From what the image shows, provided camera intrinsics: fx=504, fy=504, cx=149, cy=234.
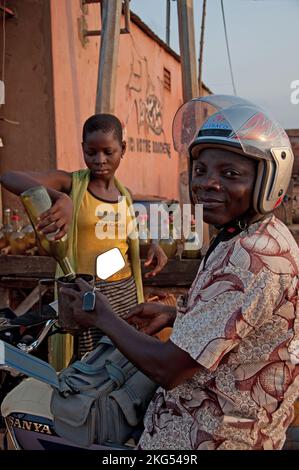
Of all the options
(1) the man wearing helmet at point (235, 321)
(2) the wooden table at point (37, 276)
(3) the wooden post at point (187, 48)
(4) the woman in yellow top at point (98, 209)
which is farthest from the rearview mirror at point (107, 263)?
(3) the wooden post at point (187, 48)

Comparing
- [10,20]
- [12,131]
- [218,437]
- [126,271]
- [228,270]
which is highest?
[10,20]

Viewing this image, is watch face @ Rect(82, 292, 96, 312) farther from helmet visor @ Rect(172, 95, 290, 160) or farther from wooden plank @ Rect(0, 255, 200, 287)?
wooden plank @ Rect(0, 255, 200, 287)

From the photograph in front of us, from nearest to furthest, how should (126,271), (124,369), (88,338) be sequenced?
(124,369)
(88,338)
(126,271)

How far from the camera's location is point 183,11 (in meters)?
5.71

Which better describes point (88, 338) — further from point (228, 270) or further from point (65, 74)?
point (65, 74)

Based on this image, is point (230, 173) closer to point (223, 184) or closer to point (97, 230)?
point (223, 184)

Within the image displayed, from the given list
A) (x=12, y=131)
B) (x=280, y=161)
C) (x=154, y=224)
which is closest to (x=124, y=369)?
(x=280, y=161)

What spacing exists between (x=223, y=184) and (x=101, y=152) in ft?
4.69

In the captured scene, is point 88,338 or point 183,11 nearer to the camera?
point 88,338

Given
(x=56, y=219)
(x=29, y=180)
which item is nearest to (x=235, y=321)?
(x=56, y=219)

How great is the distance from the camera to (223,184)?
4.41 feet

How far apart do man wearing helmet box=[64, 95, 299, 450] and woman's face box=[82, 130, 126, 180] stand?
1.30 meters

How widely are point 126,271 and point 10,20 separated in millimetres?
3625

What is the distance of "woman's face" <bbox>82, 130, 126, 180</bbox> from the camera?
2639 mm
